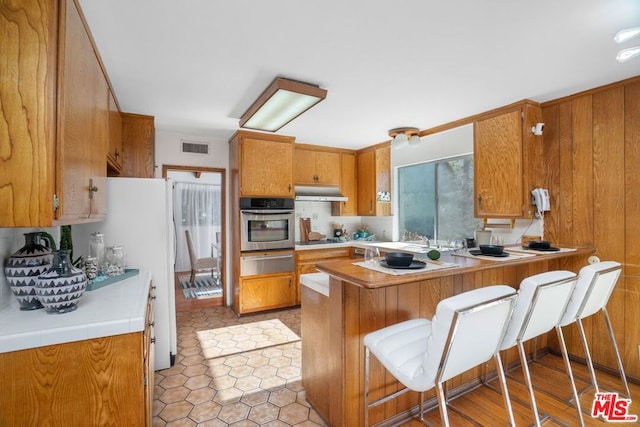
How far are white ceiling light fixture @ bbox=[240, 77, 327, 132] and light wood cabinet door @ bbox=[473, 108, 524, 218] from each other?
1.76 meters

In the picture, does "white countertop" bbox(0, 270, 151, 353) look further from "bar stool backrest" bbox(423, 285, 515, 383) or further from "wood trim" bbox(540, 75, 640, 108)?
"wood trim" bbox(540, 75, 640, 108)

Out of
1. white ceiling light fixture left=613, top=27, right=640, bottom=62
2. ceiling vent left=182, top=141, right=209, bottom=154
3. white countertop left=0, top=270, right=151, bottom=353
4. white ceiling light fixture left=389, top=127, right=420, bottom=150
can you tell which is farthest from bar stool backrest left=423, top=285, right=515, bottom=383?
ceiling vent left=182, top=141, right=209, bottom=154

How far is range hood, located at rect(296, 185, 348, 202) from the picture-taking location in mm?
4309

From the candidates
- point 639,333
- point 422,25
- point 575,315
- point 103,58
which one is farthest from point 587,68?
point 103,58

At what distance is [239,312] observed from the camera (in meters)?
3.77

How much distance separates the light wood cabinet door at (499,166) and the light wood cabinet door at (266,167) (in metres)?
2.28

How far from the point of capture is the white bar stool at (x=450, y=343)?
1188mm

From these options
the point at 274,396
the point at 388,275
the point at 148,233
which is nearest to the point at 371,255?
the point at 388,275

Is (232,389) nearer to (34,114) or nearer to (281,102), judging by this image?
(34,114)

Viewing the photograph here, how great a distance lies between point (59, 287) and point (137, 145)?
2.14 m

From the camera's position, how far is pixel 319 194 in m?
4.55

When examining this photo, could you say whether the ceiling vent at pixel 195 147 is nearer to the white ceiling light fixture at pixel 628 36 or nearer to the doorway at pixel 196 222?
the doorway at pixel 196 222

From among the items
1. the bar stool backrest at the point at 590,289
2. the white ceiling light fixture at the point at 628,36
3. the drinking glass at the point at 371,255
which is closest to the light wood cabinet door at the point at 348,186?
the drinking glass at the point at 371,255

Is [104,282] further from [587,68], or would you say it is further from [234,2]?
[587,68]
